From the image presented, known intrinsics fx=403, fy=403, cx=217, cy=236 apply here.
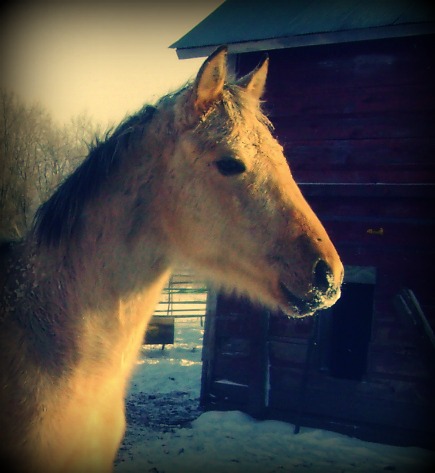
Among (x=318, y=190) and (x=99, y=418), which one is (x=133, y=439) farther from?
(x=318, y=190)

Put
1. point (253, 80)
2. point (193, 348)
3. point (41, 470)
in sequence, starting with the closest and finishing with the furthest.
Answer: point (41, 470) < point (253, 80) < point (193, 348)

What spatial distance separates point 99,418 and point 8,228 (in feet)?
5.38

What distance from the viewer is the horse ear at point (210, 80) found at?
2166mm

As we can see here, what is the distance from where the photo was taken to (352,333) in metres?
8.67

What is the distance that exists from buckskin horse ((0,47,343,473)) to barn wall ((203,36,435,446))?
5263 mm

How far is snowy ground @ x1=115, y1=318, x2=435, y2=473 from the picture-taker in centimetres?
590

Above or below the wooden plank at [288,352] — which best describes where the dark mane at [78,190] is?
above

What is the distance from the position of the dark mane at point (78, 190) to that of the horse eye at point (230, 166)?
60cm

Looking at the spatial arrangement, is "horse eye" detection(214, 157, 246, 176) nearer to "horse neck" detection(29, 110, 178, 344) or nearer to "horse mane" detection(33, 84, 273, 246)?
"horse mane" detection(33, 84, 273, 246)

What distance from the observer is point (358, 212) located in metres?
7.33

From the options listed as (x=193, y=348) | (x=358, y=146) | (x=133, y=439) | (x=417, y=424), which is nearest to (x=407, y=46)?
(x=358, y=146)

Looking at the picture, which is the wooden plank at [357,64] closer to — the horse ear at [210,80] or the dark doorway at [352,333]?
the dark doorway at [352,333]

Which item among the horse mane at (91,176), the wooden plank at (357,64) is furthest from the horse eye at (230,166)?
the wooden plank at (357,64)

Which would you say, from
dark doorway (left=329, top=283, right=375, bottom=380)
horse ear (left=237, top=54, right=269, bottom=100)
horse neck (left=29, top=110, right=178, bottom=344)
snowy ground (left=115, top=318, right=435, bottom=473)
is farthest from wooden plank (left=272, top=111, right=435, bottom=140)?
horse neck (left=29, top=110, right=178, bottom=344)
